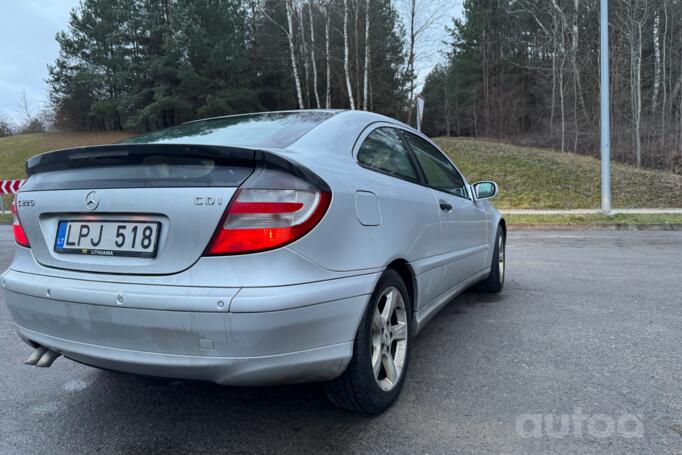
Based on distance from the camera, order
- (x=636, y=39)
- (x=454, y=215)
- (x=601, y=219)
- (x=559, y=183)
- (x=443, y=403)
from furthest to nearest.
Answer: (x=636, y=39), (x=559, y=183), (x=601, y=219), (x=454, y=215), (x=443, y=403)

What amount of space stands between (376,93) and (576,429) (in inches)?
1339

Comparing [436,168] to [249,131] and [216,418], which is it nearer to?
[249,131]


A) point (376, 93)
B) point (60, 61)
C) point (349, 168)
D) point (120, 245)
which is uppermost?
point (60, 61)

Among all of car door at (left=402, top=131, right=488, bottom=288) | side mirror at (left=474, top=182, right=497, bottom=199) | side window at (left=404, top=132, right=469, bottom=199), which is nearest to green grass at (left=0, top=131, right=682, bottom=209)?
side mirror at (left=474, top=182, right=497, bottom=199)

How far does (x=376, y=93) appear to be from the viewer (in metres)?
34.6

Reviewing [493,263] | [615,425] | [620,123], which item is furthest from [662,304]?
[620,123]

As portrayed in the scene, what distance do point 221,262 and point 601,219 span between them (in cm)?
1171

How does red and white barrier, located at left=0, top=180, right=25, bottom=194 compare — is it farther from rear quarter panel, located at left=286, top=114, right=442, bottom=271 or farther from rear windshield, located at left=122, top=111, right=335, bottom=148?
rear quarter panel, located at left=286, top=114, right=442, bottom=271

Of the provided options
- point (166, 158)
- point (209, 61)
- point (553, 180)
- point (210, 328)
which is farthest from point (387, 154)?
point (209, 61)

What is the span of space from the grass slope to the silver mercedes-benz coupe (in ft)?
102

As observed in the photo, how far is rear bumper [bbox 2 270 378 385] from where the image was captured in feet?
5.90

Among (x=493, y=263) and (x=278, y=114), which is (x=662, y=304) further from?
(x=278, y=114)

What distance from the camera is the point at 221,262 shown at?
1858 mm

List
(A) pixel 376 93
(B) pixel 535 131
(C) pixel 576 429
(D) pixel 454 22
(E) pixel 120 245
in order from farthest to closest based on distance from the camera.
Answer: (D) pixel 454 22, (B) pixel 535 131, (A) pixel 376 93, (C) pixel 576 429, (E) pixel 120 245
